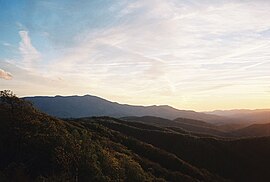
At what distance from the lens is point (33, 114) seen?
51.6m

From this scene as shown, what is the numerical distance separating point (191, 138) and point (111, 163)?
8993 centimetres

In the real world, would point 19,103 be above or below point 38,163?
above

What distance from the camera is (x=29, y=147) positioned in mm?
41281

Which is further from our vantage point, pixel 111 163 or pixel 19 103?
pixel 19 103

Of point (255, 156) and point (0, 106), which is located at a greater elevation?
point (0, 106)

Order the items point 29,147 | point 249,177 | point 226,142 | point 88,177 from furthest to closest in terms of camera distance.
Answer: point 226,142 → point 249,177 → point 29,147 → point 88,177

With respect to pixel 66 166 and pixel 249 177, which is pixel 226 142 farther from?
pixel 66 166

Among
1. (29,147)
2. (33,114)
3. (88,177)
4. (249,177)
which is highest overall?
(33,114)

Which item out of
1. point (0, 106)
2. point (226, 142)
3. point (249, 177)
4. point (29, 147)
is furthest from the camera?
point (226, 142)

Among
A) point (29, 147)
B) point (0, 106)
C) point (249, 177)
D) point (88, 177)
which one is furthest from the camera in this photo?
point (249, 177)

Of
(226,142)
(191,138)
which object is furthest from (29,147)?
(226,142)

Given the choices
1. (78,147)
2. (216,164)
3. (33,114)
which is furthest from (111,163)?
(216,164)

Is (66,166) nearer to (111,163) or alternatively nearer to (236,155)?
(111,163)

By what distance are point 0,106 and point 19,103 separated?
3.09 metres
